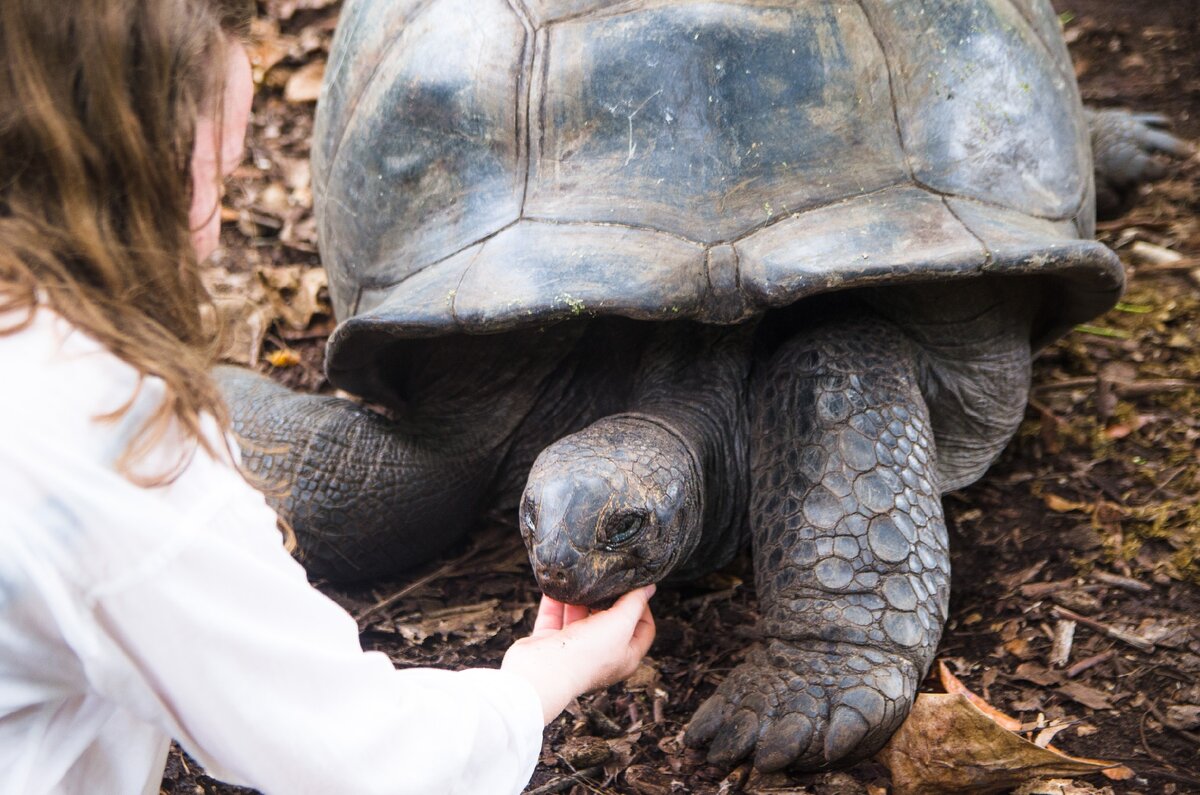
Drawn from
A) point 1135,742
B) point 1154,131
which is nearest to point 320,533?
point 1135,742

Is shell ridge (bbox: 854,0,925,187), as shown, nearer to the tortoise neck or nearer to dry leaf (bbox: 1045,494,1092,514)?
the tortoise neck

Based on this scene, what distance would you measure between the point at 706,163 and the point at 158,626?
1770mm

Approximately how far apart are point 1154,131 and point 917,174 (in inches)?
89.8

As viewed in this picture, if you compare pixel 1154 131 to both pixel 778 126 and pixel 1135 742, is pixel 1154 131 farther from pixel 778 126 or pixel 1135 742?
pixel 1135 742

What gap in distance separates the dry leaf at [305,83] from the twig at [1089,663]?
4.19 meters

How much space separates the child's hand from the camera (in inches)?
82.4

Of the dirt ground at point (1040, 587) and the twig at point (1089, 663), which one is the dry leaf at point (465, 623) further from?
the twig at point (1089, 663)

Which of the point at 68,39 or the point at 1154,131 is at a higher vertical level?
the point at 68,39

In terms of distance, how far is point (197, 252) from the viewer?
1.75m

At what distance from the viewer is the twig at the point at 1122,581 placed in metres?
3.00

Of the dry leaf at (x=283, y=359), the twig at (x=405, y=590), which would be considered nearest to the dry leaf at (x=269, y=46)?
the dry leaf at (x=283, y=359)

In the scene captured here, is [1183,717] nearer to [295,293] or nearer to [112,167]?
[112,167]

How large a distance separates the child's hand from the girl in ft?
1.39

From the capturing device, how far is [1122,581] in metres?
3.03
